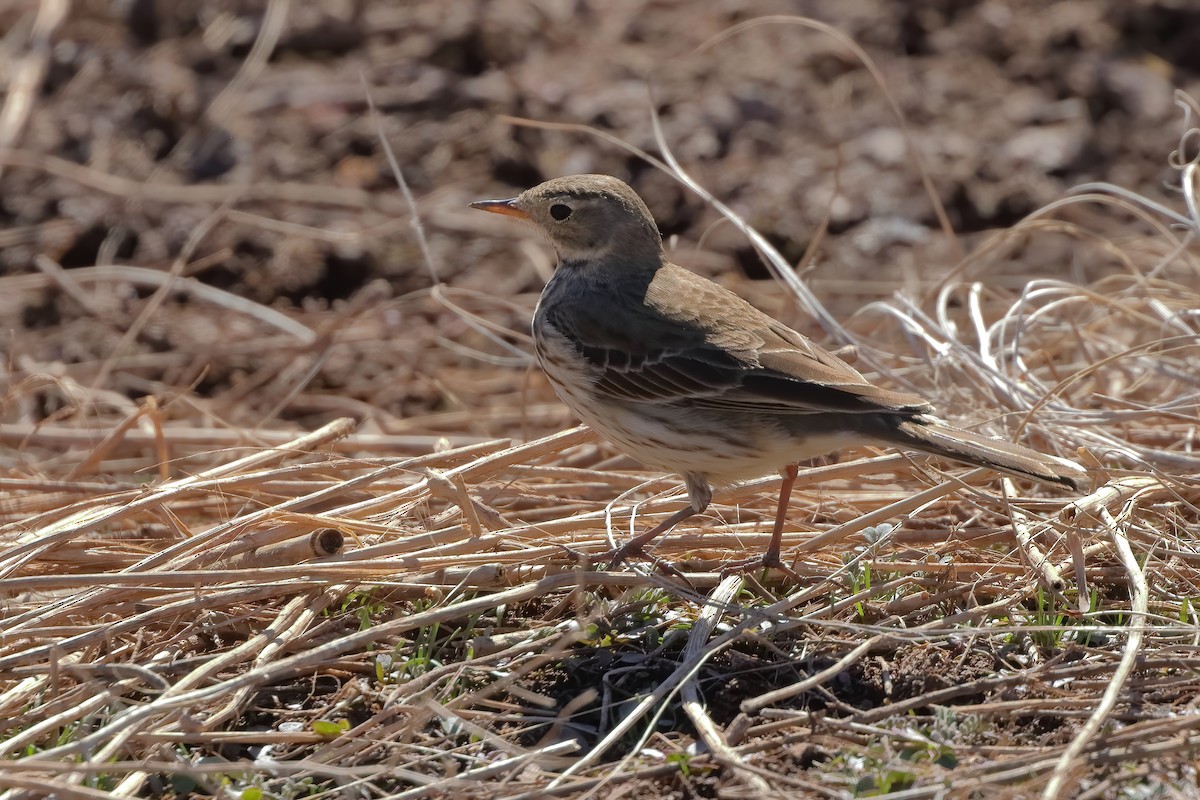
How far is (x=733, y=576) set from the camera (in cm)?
490

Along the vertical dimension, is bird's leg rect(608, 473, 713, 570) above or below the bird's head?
below

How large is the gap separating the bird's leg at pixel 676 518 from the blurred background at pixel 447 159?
239 centimetres

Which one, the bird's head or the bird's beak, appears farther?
the bird's beak

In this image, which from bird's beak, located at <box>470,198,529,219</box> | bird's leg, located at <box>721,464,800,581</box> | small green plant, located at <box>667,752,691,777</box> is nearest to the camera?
small green plant, located at <box>667,752,691,777</box>

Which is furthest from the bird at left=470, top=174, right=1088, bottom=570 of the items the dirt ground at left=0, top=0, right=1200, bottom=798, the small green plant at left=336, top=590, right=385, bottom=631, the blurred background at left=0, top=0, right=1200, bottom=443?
the blurred background at left=0, top=0, right=1200, bottom=443

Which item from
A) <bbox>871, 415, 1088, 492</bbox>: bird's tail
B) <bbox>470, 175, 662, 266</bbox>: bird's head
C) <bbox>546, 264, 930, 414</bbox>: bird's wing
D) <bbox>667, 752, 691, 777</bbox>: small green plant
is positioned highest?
<bbox>470, 175, 662, 266</bbox>: bird's head

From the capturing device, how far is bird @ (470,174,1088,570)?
15.5 ft

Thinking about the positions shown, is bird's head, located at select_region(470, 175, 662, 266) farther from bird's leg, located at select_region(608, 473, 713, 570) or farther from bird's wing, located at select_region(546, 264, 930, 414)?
bird's leg, located at select_region(608, 473, 713, 570)

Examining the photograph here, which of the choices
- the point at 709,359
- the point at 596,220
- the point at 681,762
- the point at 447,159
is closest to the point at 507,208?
the point at 596,220

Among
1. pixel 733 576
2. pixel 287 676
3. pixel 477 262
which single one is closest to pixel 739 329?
pixel 733 576

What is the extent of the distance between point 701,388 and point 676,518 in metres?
0.53

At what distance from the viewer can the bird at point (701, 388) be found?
4711mm

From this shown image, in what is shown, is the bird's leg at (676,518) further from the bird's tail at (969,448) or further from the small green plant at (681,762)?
the small green plant at (681,762)

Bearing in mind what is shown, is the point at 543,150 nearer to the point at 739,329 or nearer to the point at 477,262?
the point at 477,262
